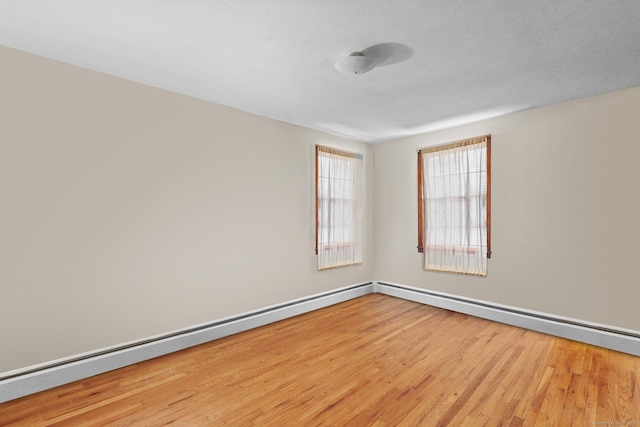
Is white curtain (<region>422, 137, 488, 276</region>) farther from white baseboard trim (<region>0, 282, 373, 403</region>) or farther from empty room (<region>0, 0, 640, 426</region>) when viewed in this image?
white baseboard trim (<region>0, 282, 373, 403</region>)

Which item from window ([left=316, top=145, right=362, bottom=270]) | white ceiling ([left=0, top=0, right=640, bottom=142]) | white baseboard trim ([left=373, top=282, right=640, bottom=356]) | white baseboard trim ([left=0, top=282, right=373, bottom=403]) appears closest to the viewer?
white ceiling ([left=0, top=0, right=640, bottom=142])

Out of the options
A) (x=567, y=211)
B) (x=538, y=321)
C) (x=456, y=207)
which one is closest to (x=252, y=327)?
(x=456, y=207)

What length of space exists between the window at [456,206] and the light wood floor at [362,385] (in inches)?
44.6

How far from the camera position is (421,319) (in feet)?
13.0

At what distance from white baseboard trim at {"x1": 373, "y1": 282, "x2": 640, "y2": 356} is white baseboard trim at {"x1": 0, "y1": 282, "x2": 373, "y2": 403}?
1.87m

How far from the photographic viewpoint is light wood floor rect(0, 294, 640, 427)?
204cm

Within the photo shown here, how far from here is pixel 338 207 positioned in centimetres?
A: 478

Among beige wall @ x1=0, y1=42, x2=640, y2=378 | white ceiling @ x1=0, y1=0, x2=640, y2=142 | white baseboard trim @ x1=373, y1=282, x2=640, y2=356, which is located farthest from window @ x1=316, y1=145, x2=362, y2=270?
white ceiling @ x1=0, y1=0, x2=640, y2=142

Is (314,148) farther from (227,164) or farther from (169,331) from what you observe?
(169,331)

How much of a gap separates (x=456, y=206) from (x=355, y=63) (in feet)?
9.09

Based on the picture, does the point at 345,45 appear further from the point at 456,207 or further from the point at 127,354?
the point at 127,354

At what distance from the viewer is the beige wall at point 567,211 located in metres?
3.05

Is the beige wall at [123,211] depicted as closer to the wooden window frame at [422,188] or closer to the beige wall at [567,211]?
the wooden window frame at [422,188]

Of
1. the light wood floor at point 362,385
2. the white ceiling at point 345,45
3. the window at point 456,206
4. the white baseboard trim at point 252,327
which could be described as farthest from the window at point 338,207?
the light wood floor at point 362,385
